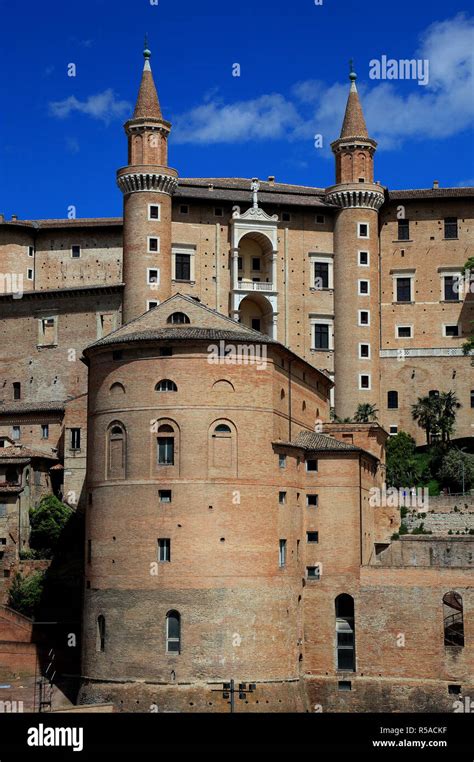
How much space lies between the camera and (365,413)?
76.2 meters

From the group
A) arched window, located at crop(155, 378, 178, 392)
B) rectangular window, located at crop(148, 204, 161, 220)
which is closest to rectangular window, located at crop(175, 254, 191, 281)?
rectangular window, located at crop(148, 204, 161, 220)

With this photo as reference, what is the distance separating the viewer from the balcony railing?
80.8 metres

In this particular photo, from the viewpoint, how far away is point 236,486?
168 feet

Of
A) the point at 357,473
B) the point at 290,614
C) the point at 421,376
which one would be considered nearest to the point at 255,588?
the point at 290,614

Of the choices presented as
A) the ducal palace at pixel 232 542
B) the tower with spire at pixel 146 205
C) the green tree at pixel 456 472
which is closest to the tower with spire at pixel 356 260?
the green tree at pixel 456 472

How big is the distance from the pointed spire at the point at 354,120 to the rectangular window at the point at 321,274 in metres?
8.52

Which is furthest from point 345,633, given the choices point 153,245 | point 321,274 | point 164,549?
point 321,274

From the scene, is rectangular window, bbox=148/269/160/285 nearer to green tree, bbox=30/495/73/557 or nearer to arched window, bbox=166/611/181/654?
green tree, bbox=30/495/73/557

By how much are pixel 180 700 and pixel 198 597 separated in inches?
158

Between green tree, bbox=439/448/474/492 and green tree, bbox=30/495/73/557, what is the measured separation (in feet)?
69.6

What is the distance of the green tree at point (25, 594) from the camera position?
6038 centimetres

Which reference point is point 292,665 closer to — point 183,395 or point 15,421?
point 183,395

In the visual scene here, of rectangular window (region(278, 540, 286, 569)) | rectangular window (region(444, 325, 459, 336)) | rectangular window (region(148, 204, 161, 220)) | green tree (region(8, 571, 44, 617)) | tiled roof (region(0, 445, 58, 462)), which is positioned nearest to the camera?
rectangular window (region(278, 540, 286, 569))
